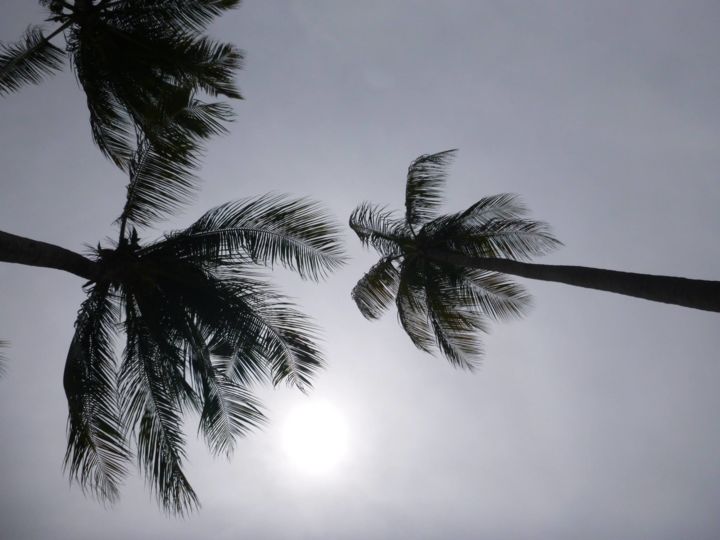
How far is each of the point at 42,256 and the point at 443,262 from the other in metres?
7.02

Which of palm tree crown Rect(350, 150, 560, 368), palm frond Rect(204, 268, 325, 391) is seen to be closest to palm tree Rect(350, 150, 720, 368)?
palm tree crown Rect(350, 150, 560, 368)

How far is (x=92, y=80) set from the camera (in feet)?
26.2

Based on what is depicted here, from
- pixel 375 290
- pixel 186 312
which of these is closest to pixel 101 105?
pixel 186 312

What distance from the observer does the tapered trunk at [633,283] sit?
14.6ft

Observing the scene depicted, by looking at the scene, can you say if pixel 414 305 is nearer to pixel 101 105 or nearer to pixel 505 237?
pixel 505 237

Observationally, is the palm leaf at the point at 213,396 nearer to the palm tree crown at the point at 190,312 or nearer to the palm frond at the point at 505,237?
the palm tree crown at the point at 190,312

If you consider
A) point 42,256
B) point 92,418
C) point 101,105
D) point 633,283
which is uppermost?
point 101,105

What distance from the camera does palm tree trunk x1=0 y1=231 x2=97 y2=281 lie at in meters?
6.03

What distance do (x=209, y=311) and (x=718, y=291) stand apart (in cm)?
654

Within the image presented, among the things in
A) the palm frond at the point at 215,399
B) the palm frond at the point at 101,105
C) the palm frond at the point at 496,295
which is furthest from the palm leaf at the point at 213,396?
the palm frond at the point at 496,295

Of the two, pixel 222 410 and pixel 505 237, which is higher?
pixel 505 237

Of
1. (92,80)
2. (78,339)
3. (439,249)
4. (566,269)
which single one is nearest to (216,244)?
(78,339)

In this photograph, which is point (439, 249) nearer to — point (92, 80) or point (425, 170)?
point (425, 170)

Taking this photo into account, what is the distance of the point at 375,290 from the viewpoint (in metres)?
11.4
